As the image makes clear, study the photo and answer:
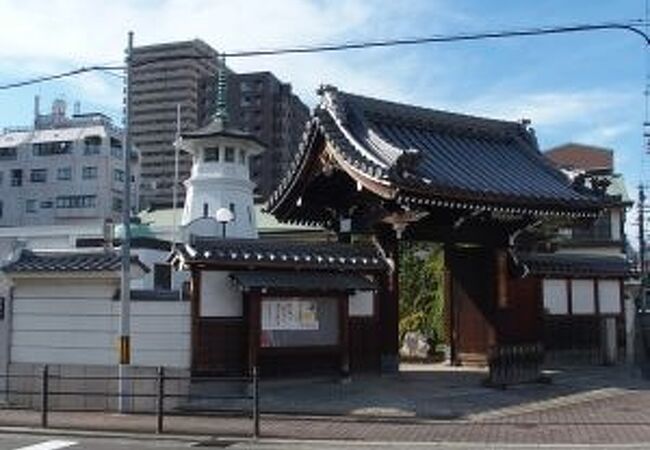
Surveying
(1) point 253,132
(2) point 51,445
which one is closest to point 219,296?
(2) point 51,445

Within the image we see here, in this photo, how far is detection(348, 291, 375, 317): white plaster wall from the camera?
2342cm

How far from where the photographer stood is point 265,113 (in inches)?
4419

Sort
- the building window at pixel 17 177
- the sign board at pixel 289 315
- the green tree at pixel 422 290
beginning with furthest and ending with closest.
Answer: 1. the building window at pixel 17 177
2. the green tree at pixel 422 290
3. the sign board at pixel 289 315

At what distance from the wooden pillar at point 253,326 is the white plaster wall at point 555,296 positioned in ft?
31.3

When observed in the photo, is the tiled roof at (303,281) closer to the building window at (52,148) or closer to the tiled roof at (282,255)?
the tiled roof at (282,255)

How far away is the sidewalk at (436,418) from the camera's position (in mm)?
16328

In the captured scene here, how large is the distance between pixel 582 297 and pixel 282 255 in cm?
1060

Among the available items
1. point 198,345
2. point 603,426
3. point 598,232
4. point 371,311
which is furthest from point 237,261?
point 598,232

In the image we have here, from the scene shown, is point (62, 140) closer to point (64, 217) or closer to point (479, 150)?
point (64, 217)

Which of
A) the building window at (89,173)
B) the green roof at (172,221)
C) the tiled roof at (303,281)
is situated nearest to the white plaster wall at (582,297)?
the tiled roof at (303,281)

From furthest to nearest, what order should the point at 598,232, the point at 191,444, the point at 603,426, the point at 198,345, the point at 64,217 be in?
1. the point at 64,217
2. the point at 598,232
3. the point at 198,345
4. the point at 603,426
5. the point at 191,444

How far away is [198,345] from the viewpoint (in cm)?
2092

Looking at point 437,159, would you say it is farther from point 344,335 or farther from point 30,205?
point 30,205

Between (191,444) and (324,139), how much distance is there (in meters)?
10.6
